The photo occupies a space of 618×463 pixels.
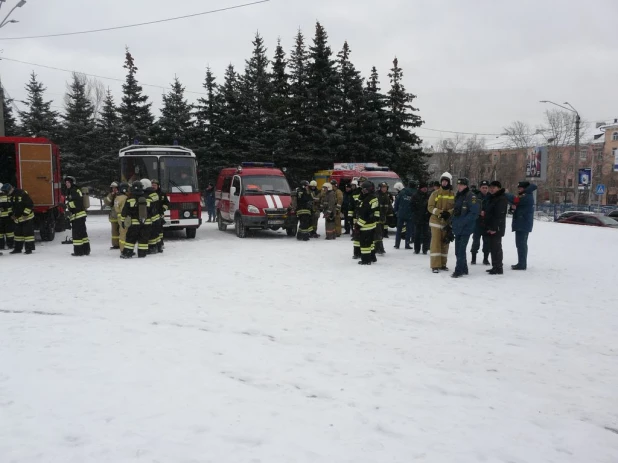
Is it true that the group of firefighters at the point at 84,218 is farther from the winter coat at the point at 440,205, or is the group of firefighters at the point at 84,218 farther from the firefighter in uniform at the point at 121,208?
the winter coat at the point at 440,205

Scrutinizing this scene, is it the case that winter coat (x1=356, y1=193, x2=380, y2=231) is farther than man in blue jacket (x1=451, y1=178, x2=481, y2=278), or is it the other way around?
winter coat (x1=356, y1=193, x2=380, y2=231)

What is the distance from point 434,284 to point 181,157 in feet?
33.5

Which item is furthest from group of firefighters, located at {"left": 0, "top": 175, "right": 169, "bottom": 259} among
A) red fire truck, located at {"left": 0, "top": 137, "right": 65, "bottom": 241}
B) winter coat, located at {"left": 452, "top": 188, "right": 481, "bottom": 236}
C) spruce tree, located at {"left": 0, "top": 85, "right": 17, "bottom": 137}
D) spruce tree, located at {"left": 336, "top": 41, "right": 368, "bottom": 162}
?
spruce tree, located at {"left": 0, "top": 85, "right": 17, "bottom": 137}

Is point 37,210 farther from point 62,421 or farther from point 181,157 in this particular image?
point 62,421

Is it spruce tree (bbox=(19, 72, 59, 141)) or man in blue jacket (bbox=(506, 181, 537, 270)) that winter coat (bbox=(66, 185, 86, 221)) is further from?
spruce tree (bbox=(19, 72, 59, 141))

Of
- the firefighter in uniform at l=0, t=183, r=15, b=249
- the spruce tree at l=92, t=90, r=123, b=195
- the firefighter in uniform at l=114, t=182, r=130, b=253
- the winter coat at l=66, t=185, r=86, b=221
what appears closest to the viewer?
the winter coat at l=66, t=185, r=86, b=221

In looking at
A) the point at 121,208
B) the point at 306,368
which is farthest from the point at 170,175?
the point at 306,368

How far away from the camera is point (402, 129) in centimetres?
4025

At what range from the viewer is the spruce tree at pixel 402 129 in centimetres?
3919

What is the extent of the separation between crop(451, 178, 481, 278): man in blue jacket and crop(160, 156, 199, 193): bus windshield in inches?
366

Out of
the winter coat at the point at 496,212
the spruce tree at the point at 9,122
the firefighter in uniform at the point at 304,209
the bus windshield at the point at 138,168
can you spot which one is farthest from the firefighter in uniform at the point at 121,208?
the spruce tree at the point at 9,122

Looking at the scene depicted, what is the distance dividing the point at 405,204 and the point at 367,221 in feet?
9.53

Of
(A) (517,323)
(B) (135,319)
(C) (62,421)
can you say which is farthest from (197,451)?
(A) (517,323)

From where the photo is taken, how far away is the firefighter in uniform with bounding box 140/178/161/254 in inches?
516
